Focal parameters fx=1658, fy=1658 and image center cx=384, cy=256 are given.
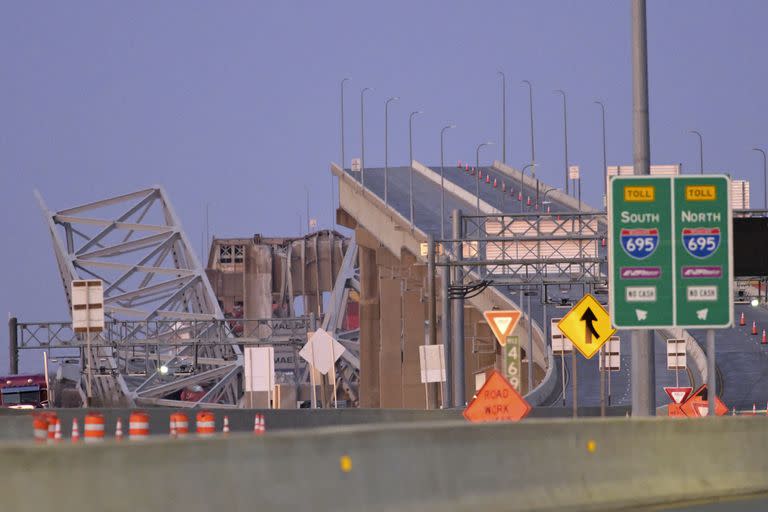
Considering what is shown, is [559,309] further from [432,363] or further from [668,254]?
[668,254]

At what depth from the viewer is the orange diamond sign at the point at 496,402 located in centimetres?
2250

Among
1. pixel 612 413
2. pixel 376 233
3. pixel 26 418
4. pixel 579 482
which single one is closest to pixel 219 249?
pixel 376 233

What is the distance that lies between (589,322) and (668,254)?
9093 millimetres

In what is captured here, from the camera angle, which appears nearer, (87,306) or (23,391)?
(87,306)

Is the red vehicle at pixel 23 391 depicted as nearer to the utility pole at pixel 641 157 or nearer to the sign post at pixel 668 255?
the utility pole at pixel 641 157

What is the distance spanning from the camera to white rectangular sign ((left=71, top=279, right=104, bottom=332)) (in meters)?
30.6

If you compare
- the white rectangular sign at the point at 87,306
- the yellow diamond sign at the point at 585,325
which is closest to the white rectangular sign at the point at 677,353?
the yellow diamond sign at the point at 585,325

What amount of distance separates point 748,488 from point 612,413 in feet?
104

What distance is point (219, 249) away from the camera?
17750 cm

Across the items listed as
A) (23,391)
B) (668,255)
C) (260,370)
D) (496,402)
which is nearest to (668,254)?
(668,255)

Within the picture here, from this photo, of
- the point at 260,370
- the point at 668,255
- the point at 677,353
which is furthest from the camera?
the point at 677,353

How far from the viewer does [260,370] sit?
40.2 m

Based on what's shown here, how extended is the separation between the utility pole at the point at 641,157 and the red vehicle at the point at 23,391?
146 feet

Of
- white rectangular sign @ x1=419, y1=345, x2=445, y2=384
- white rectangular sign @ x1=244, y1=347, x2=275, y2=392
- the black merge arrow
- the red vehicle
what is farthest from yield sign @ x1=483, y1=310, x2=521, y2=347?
the red vehicle
